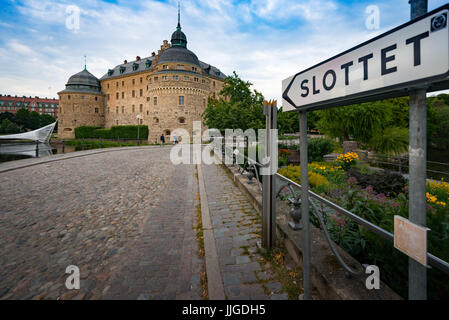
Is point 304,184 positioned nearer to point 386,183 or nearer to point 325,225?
point 325,225

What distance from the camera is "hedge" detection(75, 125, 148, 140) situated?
43.3 metres

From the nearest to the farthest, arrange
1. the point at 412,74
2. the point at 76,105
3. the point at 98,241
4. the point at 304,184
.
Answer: the point at 412,74 → the point at 304,184 → the point at 98,241 → the point at 76,105

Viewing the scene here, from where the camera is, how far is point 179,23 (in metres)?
47.3

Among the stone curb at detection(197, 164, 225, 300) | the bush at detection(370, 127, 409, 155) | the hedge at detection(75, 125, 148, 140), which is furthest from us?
the hedge at detection(75, 125, 148, 140)

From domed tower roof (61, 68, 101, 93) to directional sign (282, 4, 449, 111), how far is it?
6630cm

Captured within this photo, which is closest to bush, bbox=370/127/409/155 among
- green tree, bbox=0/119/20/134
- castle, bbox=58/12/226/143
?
castle, bbox=58/12/226/143

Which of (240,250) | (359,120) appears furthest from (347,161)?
(240,250)

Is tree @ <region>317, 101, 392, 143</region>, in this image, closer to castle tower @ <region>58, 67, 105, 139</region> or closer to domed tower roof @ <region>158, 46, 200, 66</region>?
domed tower roof @ <region>158, 46, 200, 66</region>

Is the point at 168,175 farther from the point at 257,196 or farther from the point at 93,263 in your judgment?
the point at 93,263

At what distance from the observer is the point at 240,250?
3.12 meters

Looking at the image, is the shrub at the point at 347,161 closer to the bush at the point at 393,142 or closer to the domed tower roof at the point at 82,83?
the bush at the point at 393,142

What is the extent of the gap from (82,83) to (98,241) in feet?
213

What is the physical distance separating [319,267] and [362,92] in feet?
6.03
